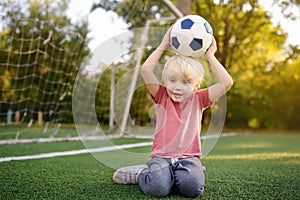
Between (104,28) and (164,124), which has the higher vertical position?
(104,28)

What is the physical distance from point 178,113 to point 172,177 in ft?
1.17

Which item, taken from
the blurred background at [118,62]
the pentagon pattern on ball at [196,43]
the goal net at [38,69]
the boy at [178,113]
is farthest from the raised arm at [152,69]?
the goal net at [38,69]

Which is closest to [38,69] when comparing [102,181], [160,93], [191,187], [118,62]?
[118,62]

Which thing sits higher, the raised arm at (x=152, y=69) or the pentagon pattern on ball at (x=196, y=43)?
the pentagon pattern on ball at (x=196, y=43)

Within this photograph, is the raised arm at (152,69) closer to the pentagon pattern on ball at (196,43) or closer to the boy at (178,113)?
the boy at (178,113)

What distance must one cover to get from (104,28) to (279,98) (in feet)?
24.8

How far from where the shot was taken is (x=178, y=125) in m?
2.18

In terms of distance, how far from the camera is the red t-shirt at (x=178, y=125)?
2166mm

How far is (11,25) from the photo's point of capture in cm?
771

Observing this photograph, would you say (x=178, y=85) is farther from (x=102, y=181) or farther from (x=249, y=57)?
(x=249, y=57)

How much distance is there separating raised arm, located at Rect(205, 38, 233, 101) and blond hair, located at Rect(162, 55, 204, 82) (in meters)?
0.08

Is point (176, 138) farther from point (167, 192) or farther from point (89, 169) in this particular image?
point (89, 169)

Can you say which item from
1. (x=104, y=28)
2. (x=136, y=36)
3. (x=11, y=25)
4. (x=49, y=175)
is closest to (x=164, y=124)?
(x=49, y=175)

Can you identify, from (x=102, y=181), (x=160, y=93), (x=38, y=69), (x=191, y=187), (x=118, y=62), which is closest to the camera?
(x=191, y=187)
